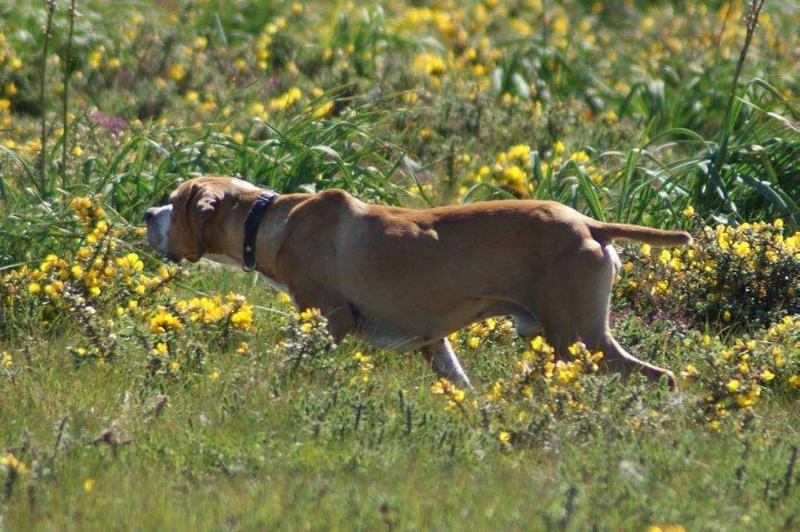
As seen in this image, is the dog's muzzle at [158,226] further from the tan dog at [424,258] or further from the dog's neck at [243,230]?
the dog's neck at [243,230]

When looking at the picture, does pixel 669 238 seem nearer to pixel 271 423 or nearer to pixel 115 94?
pixel 271 423

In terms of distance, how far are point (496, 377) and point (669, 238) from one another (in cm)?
97

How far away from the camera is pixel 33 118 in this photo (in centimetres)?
1120

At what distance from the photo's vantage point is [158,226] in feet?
23.2

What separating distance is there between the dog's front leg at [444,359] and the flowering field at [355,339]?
0.21 feet

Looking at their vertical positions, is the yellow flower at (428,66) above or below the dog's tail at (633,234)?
below

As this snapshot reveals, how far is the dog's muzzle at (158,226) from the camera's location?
7.04m

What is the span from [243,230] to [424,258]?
0.90 metres

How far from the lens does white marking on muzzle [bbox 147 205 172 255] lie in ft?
23.1

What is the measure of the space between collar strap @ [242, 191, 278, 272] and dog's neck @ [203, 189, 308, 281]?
0.6 inches

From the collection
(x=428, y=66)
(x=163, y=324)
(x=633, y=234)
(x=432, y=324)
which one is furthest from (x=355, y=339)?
(x=428, y=66)

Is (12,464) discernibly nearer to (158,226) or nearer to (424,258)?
(424,258)

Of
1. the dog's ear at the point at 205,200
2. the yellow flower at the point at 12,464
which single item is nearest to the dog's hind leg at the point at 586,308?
the dog's ear at the point at 205,200

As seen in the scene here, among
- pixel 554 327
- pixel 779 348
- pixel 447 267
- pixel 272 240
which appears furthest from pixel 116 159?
pixel 779 348
